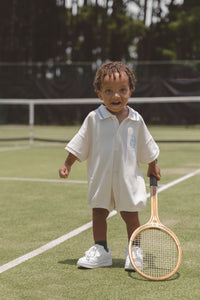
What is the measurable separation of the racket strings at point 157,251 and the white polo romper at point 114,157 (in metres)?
0.23

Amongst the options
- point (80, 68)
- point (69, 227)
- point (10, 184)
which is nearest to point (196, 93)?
point (80, 68)

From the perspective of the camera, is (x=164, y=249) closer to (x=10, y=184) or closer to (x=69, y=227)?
(x=69, y=227)

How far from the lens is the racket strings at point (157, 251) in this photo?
391 cm

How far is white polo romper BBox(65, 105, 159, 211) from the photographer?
4.09m

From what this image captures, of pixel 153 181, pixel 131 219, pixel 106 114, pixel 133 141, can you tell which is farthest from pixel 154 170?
pixel 106 114

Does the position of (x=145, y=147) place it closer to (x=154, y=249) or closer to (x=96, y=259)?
(x=154, y=249)

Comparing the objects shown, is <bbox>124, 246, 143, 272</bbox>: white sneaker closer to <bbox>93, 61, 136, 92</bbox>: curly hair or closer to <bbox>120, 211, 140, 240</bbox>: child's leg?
<bbox>120, 211, 140, 240</bbox>: child's leg

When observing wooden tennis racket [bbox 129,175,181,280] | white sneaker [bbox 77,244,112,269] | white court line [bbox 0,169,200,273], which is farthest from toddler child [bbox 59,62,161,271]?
white court line [bbox 0,169,200,273]

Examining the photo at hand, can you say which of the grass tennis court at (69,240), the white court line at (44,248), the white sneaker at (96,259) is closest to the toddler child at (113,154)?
the white sneaker at (96,259)

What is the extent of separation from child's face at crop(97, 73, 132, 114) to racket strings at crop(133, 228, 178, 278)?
95 centimetres

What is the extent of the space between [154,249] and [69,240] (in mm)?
1165

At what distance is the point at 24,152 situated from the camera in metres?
14.9

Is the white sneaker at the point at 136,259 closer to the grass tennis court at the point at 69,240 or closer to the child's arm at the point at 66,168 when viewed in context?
the grass tennis court at the point at 69,240

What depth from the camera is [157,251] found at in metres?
4.06
